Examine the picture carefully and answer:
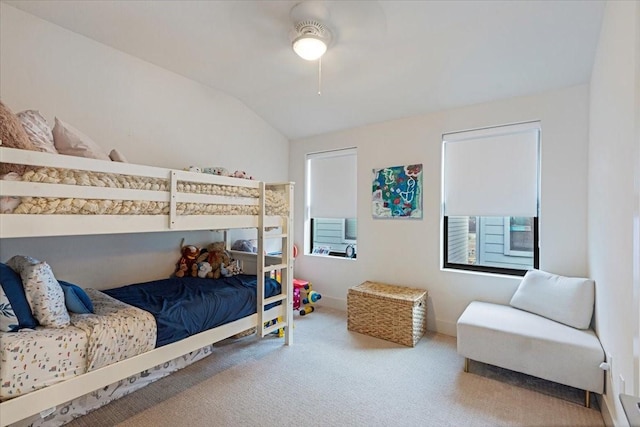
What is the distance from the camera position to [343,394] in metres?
2.09

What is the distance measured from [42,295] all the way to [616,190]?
3125mm

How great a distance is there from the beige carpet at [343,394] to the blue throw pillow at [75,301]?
0.64 m

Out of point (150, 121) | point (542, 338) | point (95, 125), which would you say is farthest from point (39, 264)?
point (542, 338)

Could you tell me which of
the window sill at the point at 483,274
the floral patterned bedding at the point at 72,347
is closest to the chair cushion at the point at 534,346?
the window sill at the point at 483,274

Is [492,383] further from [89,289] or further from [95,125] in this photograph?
[95,125]

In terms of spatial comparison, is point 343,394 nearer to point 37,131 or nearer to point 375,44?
point 37,131

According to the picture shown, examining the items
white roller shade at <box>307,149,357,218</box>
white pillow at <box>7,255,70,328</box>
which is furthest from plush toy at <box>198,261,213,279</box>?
white roller shade at <box>307,149,357,218</box>

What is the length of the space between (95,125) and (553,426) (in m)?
3.95

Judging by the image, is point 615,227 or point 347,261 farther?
point 347,261

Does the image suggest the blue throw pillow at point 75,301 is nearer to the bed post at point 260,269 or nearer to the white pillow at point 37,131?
the white pillow at point 37,131

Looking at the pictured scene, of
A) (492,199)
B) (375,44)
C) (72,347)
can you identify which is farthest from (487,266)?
(72,347)

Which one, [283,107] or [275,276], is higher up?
[283,107]

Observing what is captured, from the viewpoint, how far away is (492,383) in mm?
2240

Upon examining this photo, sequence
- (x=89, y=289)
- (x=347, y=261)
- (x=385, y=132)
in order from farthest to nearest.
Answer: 1. (x=347, y=261)
2. (x=385, y=132)
3. (x=89, y=289)
